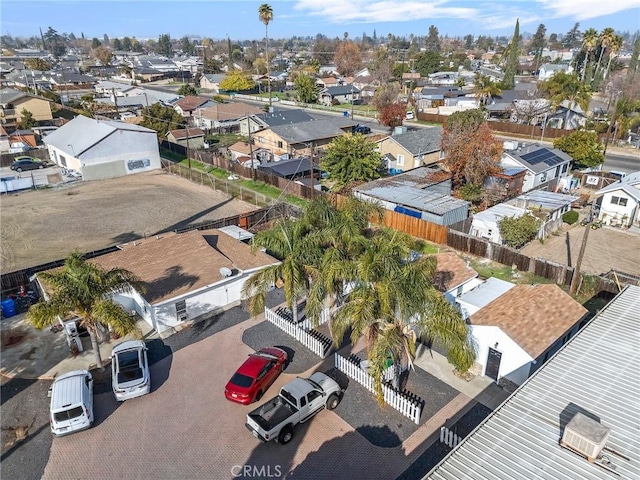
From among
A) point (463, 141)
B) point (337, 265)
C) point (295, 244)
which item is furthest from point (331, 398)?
point (463, 141)

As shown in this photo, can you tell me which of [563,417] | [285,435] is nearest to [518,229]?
[563,417]

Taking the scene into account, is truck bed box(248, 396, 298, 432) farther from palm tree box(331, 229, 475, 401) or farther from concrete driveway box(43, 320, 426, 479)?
palm tree box(331, 229, 475, 401)

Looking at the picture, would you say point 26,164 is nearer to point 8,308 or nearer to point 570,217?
point 8,308

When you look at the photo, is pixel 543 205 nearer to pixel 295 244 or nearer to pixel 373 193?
pixel 373 193

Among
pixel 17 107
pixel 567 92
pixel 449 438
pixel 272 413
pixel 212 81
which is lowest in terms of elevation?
pixel 449 438

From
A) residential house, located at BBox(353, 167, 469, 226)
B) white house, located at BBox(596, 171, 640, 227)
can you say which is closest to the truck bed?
residential house, located at BBox(353, 167, 469, 226)
